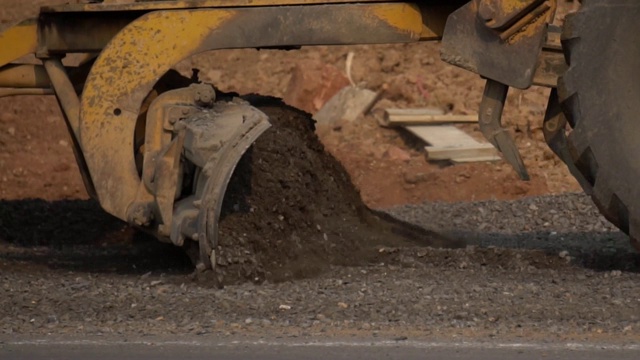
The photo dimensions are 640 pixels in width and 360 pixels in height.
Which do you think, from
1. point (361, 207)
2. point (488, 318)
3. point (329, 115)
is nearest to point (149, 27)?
point (361, 207)

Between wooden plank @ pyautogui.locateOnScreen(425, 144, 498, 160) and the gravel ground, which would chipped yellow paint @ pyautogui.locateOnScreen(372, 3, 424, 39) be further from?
wooden plank @ pyautogui.locateOnScreen(425, 144, 498, 160)

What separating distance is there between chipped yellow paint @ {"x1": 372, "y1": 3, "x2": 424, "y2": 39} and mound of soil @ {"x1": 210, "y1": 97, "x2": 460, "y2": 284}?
3.49ft

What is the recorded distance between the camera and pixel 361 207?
9.62 meters

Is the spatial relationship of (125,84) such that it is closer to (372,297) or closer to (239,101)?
(239,101)

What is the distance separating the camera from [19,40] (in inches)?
345

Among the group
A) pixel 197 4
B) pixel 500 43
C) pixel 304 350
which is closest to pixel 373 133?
pixel 197 4

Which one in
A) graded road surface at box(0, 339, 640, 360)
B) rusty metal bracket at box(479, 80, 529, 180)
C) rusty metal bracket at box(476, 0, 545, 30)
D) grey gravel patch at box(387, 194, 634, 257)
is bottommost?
grey gravel patch at box(387, 194, 634, 257)

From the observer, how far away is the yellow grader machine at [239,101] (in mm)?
7758

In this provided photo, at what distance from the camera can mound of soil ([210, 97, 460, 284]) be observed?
321 inches

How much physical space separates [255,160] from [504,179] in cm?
525

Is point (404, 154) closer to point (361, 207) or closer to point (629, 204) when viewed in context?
point (361, 207)

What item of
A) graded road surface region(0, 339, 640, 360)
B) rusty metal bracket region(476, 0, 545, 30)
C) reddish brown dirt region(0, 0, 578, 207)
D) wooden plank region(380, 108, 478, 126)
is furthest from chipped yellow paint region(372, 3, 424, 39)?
wooden plank region(380, 108, 478, 126)

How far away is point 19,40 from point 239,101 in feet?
4.33

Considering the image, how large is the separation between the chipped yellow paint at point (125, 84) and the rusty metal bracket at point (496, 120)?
147 cm
